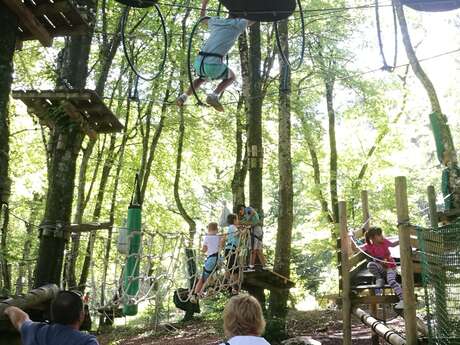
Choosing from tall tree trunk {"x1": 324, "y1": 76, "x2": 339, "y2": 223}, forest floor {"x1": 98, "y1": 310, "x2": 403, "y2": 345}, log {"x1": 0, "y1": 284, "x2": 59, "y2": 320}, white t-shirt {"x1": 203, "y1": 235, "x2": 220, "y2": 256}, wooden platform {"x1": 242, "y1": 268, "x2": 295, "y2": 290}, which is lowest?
forest floor {"x1": 98, "y1": 310, "x2": 403, "y2": 345}

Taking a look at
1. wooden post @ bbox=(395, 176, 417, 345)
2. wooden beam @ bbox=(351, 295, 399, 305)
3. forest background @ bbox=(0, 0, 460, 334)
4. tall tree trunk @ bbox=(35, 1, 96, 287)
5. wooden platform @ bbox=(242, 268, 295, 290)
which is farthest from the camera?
forest background @ bbox=(0, 0, 460, 334)

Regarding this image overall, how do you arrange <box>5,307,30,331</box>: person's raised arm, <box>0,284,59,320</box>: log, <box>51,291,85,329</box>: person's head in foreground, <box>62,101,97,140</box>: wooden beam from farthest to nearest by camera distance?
<box>62,101,97,140</box>: wooden beam < <box>0,284,59,320</box>: log < <box>5,307,30,331</box>: person's raised arm < <box>51,291,85,329</box>: person's head in foreground

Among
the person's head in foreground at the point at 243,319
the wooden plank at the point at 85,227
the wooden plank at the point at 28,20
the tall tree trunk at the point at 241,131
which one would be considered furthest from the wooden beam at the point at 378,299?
the wooden plank at the point at 28,20

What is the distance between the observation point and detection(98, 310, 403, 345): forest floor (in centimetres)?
796

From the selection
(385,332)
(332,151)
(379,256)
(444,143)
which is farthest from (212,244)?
(332,151)

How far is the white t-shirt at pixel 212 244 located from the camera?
6.92 metres

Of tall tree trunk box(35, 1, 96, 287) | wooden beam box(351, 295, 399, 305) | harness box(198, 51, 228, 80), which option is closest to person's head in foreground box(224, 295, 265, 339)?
harness box(198, 51, 228, 80)

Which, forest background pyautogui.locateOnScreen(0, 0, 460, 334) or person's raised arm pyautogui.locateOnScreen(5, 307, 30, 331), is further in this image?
forest background pyautogui.locateOnScreen(0, 0, 460, 334)

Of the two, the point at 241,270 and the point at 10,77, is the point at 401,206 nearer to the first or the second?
the point at 241,270

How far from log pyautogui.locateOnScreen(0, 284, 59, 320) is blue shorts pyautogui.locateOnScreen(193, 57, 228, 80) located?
2434mm

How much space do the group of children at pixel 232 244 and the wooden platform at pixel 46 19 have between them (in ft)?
10.4

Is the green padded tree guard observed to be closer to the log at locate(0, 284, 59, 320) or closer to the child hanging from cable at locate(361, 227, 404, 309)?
the child hanging from cable at locate(361, 227, 404, 309)

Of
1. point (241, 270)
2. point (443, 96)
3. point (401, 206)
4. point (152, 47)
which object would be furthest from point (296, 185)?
point (401, 206)

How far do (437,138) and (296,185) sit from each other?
12.4 metres
